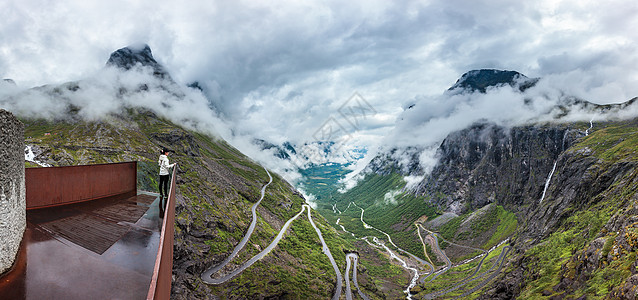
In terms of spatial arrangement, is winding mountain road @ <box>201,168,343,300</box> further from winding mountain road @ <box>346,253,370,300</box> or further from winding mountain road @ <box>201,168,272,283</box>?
winding mountain road @ <box>346,253,370,300</box>

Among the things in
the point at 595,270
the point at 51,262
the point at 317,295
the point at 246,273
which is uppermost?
the point at 51,262

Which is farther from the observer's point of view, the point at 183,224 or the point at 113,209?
the point at 183,224

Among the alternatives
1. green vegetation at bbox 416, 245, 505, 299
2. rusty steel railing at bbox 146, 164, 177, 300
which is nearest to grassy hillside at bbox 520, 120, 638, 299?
green vegetation at bbox 416, 245, 505, 299

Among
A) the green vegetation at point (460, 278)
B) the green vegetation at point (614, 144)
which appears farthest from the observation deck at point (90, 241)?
the green vegetation at point (614, 144)

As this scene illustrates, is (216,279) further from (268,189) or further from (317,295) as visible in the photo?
(268,189)

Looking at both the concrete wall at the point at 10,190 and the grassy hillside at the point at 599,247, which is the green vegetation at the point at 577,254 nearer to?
the grassy hillside at the point at 599,247

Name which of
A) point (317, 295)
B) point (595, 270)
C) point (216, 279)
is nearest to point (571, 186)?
point (595, 270)

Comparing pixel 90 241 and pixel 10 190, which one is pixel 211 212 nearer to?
pixel 90 241
